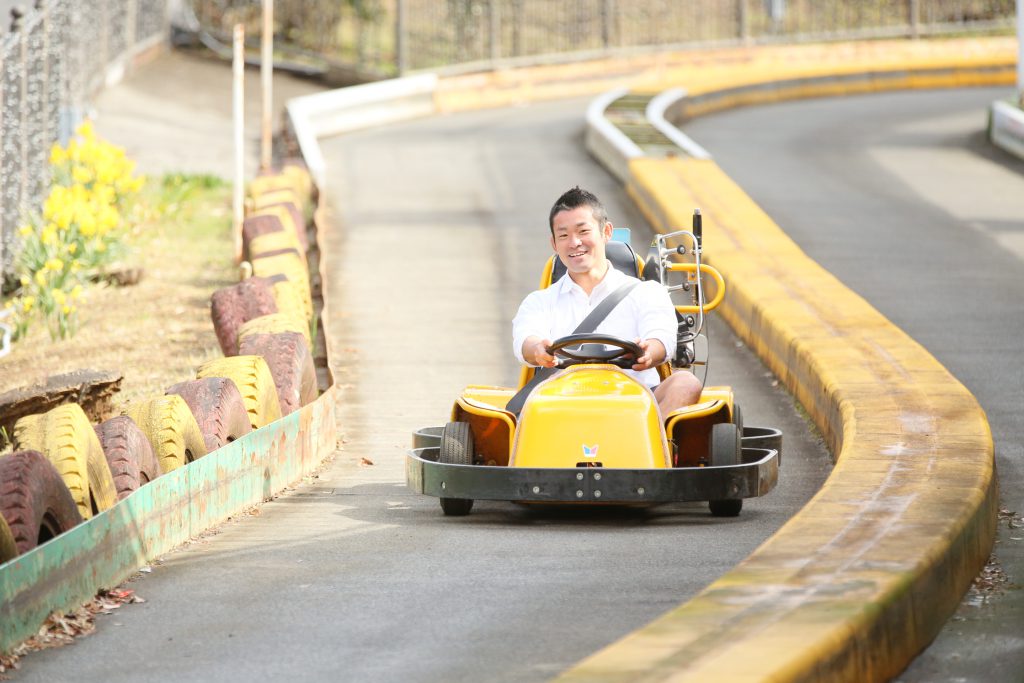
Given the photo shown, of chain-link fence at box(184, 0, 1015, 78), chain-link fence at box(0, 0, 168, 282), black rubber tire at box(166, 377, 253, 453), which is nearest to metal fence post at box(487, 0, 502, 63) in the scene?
chain-link fence at box(184, 0, 1015, 78)

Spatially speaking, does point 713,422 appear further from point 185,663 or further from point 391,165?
point 391,165

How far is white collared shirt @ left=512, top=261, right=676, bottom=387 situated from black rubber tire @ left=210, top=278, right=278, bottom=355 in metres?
3.41

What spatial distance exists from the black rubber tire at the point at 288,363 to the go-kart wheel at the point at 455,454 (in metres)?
1.62

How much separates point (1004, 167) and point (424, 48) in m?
12.1

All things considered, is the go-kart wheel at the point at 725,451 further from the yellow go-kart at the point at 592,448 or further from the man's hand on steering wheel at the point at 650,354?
the man's hand on steering wheel at the point at 650,354

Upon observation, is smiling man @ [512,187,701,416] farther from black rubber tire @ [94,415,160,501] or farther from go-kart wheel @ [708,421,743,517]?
black rubber tire @ [94,415,160,501]

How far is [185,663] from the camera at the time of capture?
17.7ft

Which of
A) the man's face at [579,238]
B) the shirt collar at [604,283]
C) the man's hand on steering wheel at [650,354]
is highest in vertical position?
the man's face at [579,238]

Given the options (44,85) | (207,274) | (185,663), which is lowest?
(185,663)

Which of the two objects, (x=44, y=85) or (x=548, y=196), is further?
(x=548, y=196)

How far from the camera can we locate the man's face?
7.78 metres

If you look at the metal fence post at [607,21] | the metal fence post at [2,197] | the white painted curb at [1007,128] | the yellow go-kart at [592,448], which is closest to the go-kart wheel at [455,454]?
the yellow go-kart at [592,448]

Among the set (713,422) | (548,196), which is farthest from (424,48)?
(713,422)

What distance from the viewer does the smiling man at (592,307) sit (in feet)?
25.6
